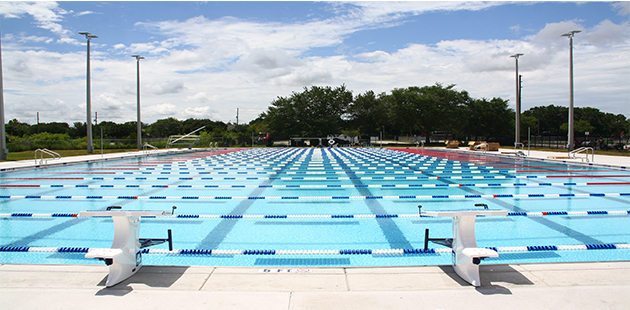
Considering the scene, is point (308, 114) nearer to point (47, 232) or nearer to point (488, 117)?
point (488, 117)

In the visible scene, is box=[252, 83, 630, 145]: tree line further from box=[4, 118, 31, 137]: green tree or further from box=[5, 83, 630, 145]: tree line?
box=[4, 118, 31, 137]: green tree

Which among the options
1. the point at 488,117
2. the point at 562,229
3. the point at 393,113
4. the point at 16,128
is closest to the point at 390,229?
the point at 562,229

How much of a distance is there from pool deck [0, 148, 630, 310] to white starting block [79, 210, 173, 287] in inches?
3.3

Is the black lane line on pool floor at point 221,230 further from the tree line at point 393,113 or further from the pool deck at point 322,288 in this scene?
the tree line at point 393,113

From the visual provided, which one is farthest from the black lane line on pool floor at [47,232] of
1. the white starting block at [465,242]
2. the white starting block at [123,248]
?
the white starting block at [465,242]

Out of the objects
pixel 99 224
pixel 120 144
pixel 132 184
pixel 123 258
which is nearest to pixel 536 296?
pixel 123 258

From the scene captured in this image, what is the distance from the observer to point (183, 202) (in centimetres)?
732

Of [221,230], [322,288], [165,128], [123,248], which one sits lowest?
[221,230]

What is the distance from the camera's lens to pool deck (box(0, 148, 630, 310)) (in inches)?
102

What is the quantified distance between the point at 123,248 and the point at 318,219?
11.1 feet

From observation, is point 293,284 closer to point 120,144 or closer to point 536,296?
point 536,296

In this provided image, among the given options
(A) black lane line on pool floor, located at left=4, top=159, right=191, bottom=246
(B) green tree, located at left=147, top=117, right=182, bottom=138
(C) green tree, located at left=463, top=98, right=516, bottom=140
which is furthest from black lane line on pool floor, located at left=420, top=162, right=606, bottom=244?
(B) green tree, located at left=147, top=117, right=182, bottom=138

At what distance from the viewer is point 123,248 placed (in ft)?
10.0

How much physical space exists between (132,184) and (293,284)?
27.1 ft
